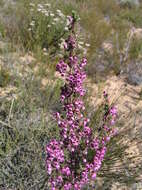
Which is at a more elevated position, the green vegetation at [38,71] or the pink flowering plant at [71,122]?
the pink flowering plant at [71,122]

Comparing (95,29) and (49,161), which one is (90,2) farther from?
(49,161)

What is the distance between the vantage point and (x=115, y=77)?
4.31m

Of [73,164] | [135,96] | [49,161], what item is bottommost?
[135,96]

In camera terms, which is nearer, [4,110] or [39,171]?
[39,171]

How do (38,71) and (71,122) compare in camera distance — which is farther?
(38,71)

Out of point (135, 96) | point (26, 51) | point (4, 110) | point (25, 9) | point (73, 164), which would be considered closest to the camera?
point (73, 164)

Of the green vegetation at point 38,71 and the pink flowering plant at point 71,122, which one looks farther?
→ the green vegetation at point 38,71

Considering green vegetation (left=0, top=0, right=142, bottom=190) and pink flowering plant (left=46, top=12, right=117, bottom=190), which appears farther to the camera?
green vegetation (left=0, top=0, right=142, bottom=190)

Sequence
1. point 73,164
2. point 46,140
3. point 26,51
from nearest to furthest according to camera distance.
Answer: point 73,164 < point 46,140 < point 26,51

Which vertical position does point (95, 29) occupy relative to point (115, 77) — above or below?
above

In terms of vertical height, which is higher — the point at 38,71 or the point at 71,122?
the point at 71,122

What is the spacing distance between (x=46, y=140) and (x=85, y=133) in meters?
0.76

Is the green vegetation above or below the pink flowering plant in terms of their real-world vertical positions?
below

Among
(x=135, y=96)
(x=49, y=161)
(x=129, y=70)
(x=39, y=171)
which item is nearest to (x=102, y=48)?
(x=129, y=70)
